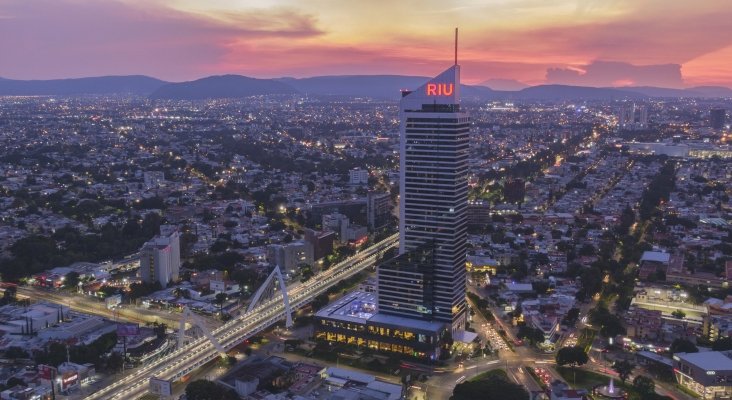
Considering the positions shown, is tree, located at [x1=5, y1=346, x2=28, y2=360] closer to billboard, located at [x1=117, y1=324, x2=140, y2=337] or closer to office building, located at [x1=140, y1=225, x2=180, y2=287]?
billboard, located at [x1=117, y1=324, x2=140, y2=337]

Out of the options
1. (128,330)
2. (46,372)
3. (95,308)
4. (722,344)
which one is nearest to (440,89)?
(722,344)

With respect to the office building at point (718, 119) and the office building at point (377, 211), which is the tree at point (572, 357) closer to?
the office building at point (377, 211)

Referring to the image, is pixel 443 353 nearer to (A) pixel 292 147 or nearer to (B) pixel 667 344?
(B) pixel 667 344

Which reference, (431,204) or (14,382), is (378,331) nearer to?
(431,204)

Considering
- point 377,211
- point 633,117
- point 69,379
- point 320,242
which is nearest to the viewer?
point 69,379

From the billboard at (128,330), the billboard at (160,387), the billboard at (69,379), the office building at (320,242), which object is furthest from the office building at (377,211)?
the billboard at (160,387)

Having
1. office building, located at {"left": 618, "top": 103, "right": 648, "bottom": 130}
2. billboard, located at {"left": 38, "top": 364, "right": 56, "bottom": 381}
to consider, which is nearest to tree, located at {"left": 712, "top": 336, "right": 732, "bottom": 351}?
billboard, located at {"left": 38, "top": 364, "right": 56, "bottom": 381}
